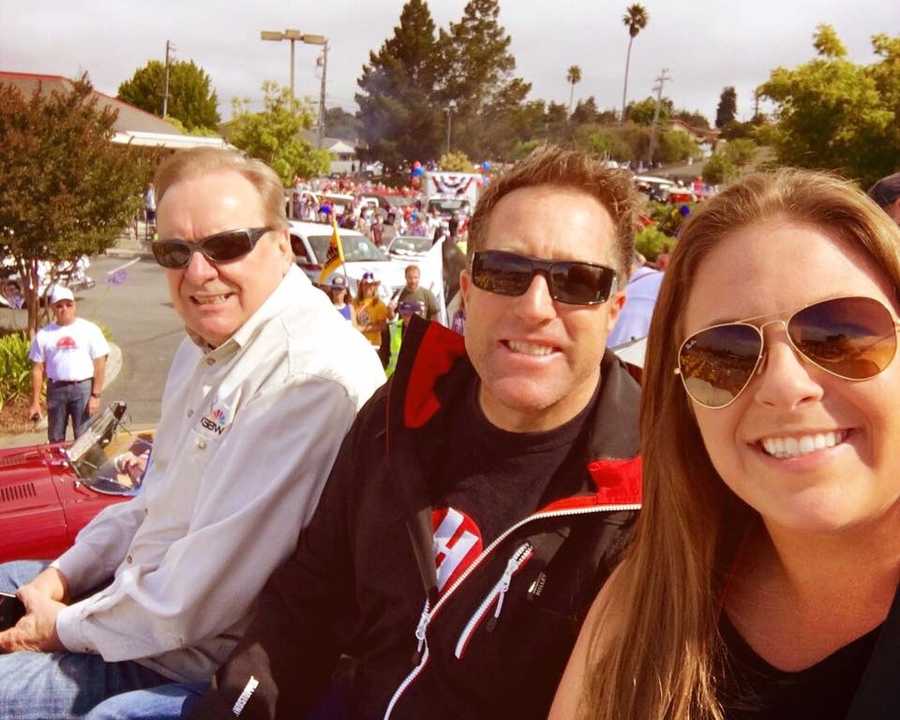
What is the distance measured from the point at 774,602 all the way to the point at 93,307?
16147mm

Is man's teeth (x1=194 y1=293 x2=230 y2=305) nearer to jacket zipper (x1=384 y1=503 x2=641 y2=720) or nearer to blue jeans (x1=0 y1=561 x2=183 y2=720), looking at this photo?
blue jeans (x1=0 y1=561 x2=183 y2=720)

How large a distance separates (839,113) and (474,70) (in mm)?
52594

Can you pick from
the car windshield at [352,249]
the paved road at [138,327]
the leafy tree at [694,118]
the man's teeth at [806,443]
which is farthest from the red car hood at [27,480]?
the leafy tree at [694,118]

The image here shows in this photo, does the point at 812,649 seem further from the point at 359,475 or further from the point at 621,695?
the point at 359,475

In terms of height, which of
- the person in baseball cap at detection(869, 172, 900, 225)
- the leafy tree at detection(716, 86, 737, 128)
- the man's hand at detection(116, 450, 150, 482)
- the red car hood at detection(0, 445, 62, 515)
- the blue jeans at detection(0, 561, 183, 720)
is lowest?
the blue jeans at detection(0, 561, 183, 720)

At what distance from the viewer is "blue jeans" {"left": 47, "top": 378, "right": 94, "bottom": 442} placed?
22.7ft

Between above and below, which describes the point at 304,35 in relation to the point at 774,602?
above

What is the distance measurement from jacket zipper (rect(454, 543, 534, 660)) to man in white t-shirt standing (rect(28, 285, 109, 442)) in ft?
19.7

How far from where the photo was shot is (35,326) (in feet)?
35.1

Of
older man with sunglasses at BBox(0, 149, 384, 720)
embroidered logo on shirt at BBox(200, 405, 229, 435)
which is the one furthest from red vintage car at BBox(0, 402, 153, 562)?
embroidered logo on shirt at BBox(200, 405, 229, 435)

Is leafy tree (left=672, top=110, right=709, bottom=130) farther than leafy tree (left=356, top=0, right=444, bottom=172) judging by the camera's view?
Yes

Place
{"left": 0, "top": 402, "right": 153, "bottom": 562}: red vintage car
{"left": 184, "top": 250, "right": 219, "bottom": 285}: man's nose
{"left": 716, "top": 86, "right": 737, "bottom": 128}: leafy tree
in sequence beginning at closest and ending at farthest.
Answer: {"left": 184, "top": 250, "right": 219, "bottom": 285}: man's nose, {"left": 0, "top": 402, "right": 153, "bottom": 562}: red vintage car, {"left": 716, "top": 86, "right": 737, "bottom": 128}: leafy tree

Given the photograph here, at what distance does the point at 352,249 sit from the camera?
54.4ft

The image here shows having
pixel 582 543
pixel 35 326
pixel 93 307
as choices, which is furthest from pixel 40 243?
pixel 582 543
